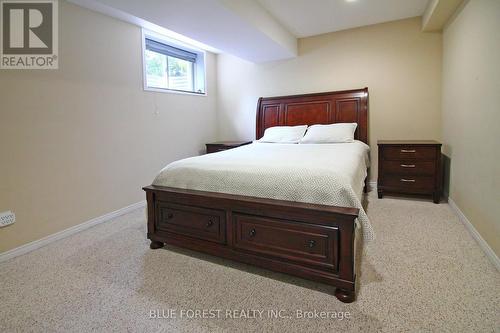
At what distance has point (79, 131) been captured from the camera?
2.60m

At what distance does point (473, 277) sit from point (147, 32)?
393cm

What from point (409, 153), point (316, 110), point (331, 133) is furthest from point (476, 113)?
point (316, 110)

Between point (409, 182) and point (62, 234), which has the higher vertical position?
point (409, 182)

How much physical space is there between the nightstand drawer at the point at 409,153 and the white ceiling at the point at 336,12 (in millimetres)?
1601

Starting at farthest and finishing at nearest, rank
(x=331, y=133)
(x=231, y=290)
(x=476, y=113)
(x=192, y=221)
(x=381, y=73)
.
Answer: (x=381, y=73), (x=331, y=133), (x=476, y=113), (x=192, y=221), (x=231, y=290)

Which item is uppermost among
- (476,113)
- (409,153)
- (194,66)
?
(194,66)

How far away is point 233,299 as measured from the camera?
1547mm

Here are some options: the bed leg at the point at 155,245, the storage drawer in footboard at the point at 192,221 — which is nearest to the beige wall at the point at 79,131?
the bed leg at the point at 155,245

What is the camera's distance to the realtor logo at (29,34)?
212cm

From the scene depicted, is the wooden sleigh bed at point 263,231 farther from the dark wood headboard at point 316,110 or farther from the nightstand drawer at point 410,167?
the dark wood headboard at point 316,110

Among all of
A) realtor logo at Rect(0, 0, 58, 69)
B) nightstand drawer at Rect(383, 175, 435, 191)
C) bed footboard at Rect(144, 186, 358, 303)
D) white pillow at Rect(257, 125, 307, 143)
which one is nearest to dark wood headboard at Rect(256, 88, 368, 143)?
white pillow at Rect(257, 125, 307, 143)

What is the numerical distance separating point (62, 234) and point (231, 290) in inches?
71.9

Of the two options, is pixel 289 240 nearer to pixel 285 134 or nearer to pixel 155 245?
pixel 155 245

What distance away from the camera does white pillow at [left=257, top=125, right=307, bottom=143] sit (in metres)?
3.66
